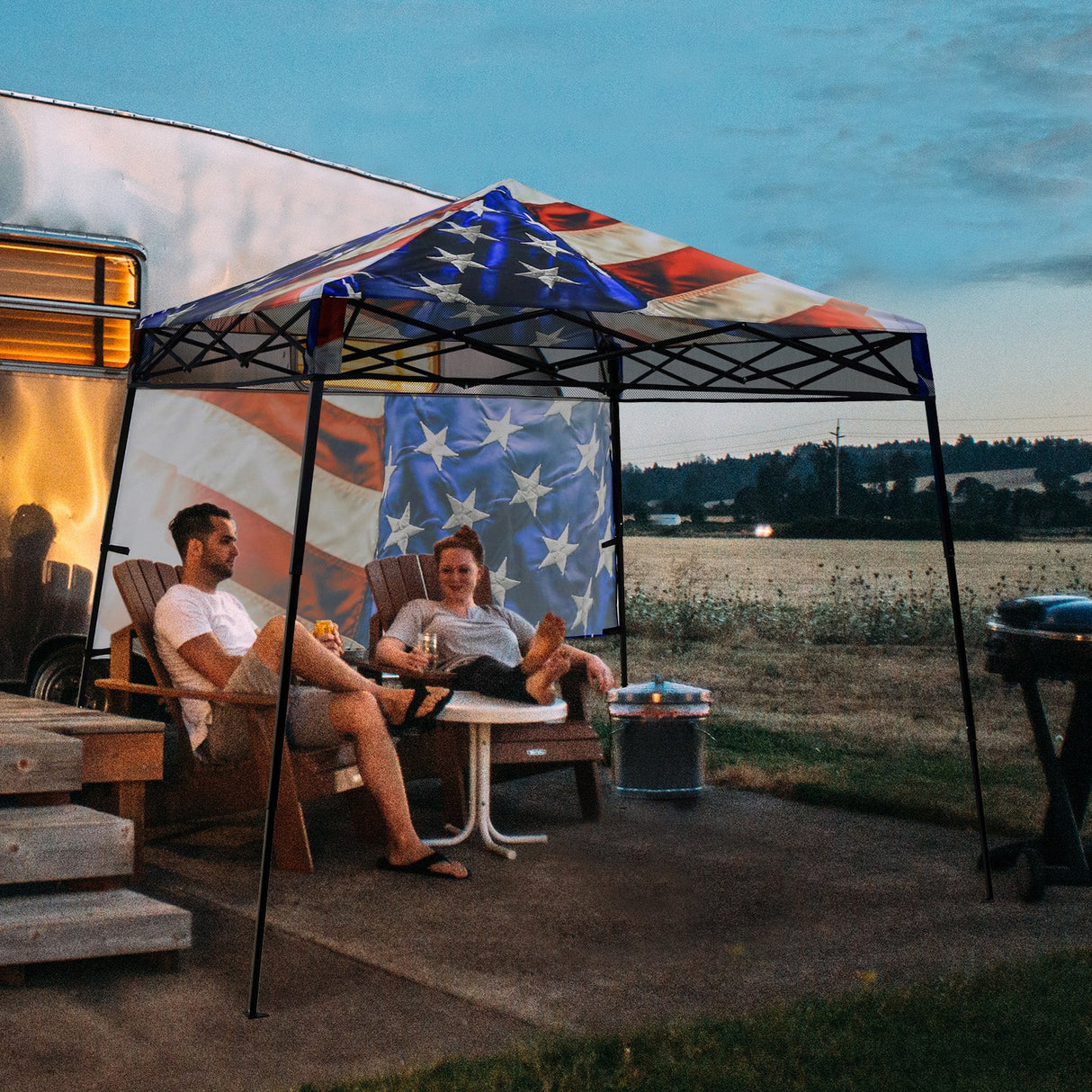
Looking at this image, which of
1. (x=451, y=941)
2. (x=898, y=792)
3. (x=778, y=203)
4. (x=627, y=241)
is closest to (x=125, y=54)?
(x=778, y=203)

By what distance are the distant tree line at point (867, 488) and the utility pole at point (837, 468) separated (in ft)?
0.05

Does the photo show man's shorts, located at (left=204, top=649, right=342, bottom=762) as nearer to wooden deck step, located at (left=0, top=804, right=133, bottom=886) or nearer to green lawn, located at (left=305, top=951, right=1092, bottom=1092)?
wooden deck step, located at (left=0, top=804, right=133, bottom=886)

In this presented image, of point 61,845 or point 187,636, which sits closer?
point 61,845

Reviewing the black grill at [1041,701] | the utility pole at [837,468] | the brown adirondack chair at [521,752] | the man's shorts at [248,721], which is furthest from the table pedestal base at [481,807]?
the utility pole at [837,468]

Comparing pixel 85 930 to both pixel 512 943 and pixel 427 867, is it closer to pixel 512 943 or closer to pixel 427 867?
pixel 512 943

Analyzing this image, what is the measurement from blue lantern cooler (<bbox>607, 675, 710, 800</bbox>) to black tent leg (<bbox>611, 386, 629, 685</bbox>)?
36.4 inches

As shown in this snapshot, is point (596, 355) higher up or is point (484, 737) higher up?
point (596, 355)

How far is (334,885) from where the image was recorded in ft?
14.6

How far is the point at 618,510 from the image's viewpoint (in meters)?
7.32

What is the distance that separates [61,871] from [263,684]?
1132 millimetres

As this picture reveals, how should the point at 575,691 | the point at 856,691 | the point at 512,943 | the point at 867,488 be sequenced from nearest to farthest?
the point at 512,943 < the point at 575,691 < the point at 856,691 < the point at 867,488

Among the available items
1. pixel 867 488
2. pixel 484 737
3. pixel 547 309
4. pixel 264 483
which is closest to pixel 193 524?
pixel 484 737

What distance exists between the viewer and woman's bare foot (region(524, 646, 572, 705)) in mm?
5031

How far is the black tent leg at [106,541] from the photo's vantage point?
5645 millimetres
